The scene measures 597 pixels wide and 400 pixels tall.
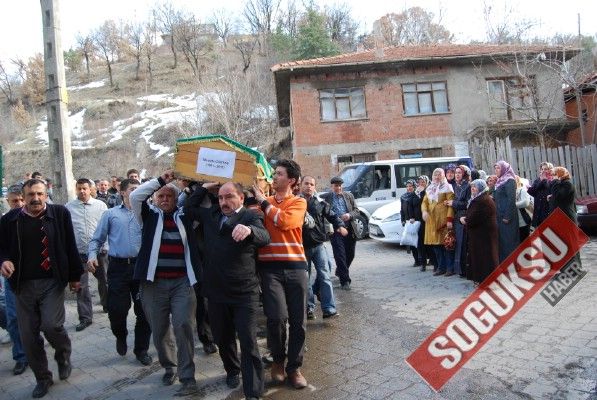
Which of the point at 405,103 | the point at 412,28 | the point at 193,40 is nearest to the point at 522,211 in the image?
the point at 405,103

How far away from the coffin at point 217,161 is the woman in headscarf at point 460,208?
4.72 m

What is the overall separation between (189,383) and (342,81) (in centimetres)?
1996

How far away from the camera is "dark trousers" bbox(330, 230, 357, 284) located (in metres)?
7.65

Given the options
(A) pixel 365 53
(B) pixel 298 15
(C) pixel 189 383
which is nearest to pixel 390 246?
(C) pixel 189 383

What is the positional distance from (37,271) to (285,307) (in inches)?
90.8

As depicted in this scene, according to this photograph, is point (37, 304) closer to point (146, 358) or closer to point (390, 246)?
point (146, 358)

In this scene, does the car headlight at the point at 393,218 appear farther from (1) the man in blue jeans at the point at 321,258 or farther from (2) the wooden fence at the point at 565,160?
(2) the wooden fence at the point at 565,160

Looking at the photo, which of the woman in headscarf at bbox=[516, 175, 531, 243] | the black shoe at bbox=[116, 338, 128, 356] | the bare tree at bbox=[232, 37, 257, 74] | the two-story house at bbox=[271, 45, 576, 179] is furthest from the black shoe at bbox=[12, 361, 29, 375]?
the bare tree at bbox=[232, 37, 257, 74]

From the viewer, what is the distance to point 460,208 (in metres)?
8.29

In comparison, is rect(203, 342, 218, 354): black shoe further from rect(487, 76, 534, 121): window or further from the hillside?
rect(487, 76, 534, 121): window

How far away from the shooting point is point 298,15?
49.6 meters

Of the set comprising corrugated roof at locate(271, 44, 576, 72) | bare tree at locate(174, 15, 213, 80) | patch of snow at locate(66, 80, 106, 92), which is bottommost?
corrugated roof at locate(271, 44, 576, 72)

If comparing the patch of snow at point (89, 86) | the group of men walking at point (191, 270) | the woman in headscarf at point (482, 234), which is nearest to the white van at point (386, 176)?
the woman in headscarf at point (482, 234)

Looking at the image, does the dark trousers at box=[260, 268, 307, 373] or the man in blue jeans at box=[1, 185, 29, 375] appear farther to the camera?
the man in blue jeans at box=[1, 185, 29, 375]
